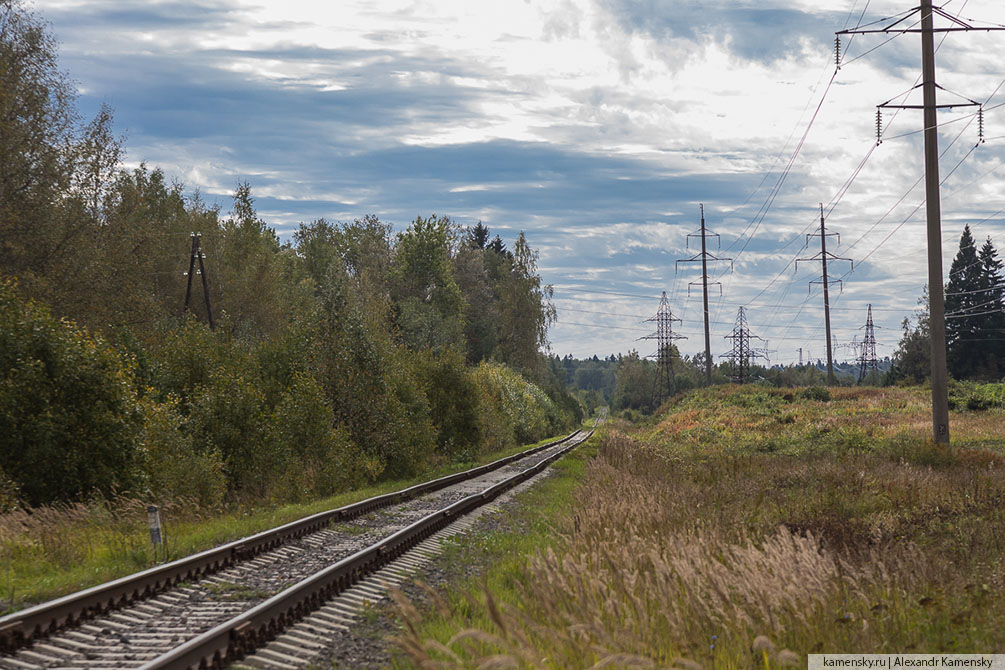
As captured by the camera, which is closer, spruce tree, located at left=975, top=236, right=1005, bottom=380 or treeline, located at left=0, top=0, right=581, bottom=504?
treeline, located at left=0, top=0, right=581, bottom=504

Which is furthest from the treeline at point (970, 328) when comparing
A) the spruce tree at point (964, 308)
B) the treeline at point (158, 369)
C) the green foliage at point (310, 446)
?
the green foliage at point (310, 446)

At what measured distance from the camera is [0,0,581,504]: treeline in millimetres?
16844

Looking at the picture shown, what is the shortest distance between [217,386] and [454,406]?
20210 mm

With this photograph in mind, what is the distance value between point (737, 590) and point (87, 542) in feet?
34.5

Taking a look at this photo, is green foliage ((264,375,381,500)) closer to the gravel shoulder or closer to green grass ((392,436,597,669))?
green grass ((392,436,597,669))

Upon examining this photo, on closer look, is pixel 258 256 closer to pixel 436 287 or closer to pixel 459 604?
pixel 436 287

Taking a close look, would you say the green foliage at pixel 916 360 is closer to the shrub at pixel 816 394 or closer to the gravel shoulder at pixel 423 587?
the shrub at pixel 816 394

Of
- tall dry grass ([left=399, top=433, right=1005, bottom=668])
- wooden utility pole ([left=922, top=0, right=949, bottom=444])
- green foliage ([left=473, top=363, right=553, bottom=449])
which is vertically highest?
wooden utility pole ([left=922, top=0, right=949, bottom=444])

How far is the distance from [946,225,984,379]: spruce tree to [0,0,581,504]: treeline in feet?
195

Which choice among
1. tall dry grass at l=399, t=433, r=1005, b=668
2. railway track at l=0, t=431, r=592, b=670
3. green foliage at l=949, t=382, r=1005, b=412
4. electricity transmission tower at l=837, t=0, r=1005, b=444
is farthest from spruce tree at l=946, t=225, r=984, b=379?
railway track at l=0, t=431, r=592, b=670

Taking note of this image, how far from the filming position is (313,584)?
31.1 ft

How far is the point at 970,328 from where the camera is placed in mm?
97750

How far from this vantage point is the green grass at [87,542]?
10234 millimetres

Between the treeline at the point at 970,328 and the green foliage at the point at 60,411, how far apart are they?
88.8 meters
